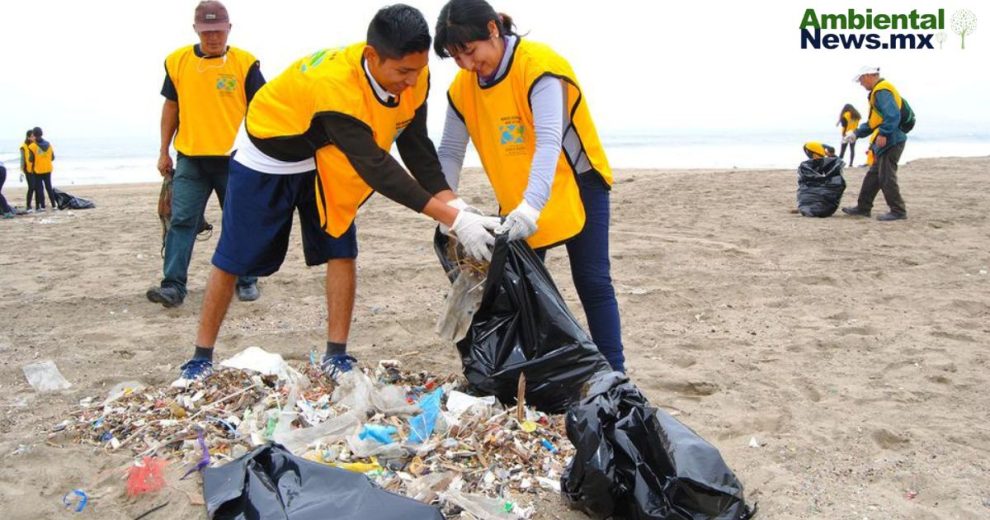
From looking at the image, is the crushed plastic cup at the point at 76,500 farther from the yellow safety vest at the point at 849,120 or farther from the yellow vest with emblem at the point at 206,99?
the yellow safety vest at the point at 849,120

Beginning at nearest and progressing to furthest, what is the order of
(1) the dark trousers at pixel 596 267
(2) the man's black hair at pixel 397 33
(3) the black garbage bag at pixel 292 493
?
(3) the black garbage bag at pixel 292 493, (2) the man's black hair at pixel 397 33, (1) the dark trousers at pixel 596 267

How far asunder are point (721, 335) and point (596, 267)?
1342 millimetres

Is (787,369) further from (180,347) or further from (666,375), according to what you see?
(180,347)

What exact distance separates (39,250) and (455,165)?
190 inches

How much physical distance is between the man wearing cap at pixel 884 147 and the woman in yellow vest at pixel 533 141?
542 centimetres

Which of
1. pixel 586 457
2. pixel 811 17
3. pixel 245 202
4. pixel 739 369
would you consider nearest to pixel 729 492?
pixel 586 457

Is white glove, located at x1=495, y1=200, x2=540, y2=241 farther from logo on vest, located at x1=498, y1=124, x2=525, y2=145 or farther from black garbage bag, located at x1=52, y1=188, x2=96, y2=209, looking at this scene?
black garbage bag, located at x1=52, y1=188, x2=96, y2=209

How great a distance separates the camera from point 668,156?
2480 centimetres

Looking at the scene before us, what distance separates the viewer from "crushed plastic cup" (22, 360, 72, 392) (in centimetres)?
350

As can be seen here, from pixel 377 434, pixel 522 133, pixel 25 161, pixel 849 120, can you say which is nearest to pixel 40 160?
pixel 25 161

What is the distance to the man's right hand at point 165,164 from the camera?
502 cm

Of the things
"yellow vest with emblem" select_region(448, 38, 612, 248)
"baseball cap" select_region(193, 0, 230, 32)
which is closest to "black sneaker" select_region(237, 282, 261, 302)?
"baseball cap" select_region(193, 0, 230, 32)

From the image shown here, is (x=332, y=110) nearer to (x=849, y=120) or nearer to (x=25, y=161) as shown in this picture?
(x=25, y=161)

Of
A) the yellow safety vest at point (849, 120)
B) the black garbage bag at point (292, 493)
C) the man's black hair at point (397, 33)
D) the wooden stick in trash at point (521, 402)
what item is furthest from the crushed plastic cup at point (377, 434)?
the yellow safety vest at point (849, 120)
